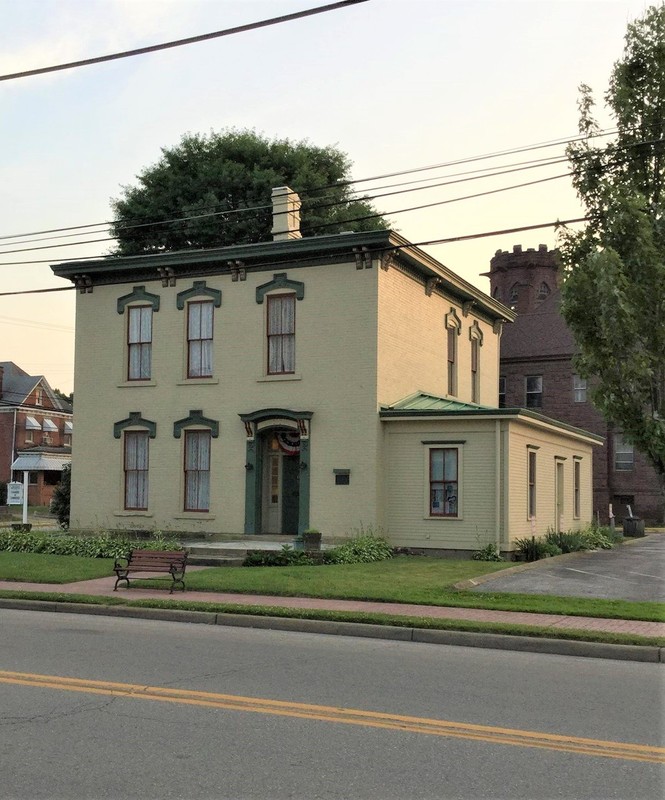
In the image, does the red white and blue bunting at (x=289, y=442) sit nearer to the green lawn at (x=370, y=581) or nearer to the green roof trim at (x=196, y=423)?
the green roof trim at (x=196, y=423)

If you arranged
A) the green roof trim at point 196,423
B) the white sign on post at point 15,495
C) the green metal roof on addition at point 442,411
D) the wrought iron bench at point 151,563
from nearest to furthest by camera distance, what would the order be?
the wrought iron bench at point 151,563, the green metal roof on addition at point 442,411, the green roof trim at point 196,423, the white sign on post at point 15,495

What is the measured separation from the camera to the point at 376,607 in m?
14.4

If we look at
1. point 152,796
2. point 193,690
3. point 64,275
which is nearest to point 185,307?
point 64,275

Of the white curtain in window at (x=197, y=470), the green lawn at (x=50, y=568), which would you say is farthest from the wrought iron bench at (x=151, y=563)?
the white curtain in window at (x=197, y=470)

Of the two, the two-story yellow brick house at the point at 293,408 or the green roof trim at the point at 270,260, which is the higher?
the green roof trim at the point at 270,260

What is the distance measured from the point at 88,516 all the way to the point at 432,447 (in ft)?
33.5

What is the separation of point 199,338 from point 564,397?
86.0ft

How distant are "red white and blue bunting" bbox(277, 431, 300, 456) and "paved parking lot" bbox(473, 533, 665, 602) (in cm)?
716

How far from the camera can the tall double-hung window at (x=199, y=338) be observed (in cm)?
2606

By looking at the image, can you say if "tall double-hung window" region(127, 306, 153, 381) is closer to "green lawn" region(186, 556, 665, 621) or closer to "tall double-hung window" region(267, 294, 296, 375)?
"tall double-hung window" region(267, 294, 296, 375)

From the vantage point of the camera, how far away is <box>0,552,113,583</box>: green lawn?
18250 mm

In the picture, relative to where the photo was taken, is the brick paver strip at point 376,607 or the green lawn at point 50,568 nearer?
the brick paver strip at point 376,607

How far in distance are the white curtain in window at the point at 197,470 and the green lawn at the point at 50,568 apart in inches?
156

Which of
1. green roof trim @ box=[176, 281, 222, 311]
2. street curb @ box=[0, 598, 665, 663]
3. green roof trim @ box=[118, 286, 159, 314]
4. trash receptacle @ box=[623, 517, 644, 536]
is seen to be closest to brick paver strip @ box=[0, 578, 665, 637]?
street curb @ box=[0, 598, 665, 663]
